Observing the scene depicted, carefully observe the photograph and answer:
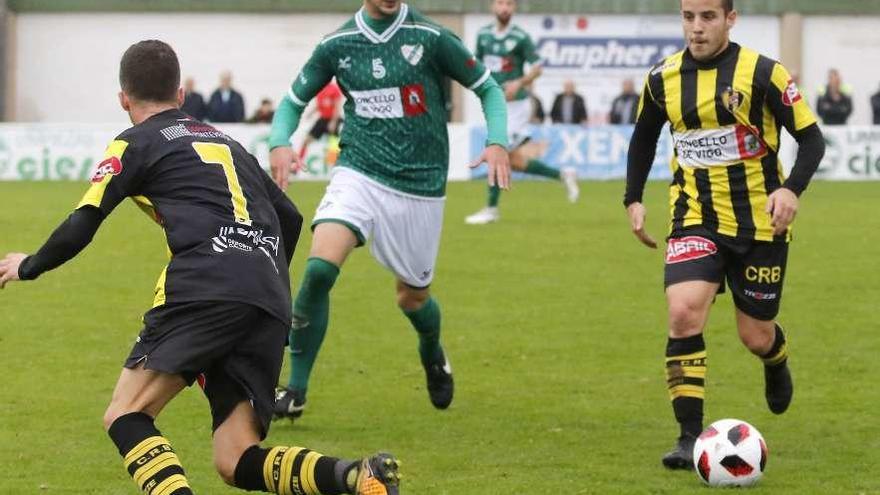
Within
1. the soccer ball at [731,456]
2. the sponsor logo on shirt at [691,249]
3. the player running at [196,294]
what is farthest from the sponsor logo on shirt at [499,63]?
the player running at [196,294]

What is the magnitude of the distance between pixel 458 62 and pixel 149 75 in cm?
288

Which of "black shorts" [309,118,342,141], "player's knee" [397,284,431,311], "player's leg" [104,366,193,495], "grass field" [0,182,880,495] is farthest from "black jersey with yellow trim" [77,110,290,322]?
"black shorts" [309,118,342,141]

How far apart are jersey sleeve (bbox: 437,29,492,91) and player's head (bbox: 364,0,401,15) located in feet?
0.85

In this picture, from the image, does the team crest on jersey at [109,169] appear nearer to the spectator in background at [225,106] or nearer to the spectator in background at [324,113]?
the spectator in background at [324,113]

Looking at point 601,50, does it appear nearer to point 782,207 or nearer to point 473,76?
point 473,76

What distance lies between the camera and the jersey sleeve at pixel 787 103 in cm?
690

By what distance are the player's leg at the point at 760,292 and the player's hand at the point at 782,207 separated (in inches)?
17.1

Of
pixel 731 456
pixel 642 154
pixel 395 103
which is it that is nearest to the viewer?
pixel 731 456

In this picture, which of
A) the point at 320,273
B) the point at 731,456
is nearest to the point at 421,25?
the point at 320,273

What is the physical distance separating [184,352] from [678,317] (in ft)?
8.00

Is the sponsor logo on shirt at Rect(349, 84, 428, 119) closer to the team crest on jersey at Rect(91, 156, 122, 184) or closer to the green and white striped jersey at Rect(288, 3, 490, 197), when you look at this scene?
the green and white striped jersey at Rect(288, 3, 490, 197)

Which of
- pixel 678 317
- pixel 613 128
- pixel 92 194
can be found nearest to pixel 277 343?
pixel 92 194

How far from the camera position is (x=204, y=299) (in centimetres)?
528

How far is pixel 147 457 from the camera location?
16.9 feet
